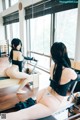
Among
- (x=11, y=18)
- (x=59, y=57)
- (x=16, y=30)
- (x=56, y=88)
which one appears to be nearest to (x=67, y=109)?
(x=56, y=88)

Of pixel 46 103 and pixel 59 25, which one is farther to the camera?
pixel 59 25

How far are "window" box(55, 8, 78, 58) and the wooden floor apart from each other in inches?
46.3

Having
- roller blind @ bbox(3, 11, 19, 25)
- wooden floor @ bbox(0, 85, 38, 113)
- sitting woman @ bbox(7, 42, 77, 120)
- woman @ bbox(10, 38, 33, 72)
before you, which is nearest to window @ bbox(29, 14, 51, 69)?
roller blind @ bbox(3, 11, 19, 25)

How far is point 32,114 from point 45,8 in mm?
2529

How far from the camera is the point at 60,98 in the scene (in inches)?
58.3

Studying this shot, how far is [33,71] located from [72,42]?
1054 mm

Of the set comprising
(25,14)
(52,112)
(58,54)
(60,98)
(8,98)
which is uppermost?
(25,14)

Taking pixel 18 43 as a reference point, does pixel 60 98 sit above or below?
below

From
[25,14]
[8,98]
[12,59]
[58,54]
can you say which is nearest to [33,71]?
[12,59]

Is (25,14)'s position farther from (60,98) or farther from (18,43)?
(60,98)

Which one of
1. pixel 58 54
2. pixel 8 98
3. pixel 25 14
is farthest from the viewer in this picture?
pixel 25 14

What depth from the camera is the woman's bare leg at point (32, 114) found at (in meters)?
1.40

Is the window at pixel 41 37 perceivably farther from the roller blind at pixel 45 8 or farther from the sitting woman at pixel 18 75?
the sitting woman at pixel 18 75

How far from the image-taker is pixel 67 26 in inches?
110
